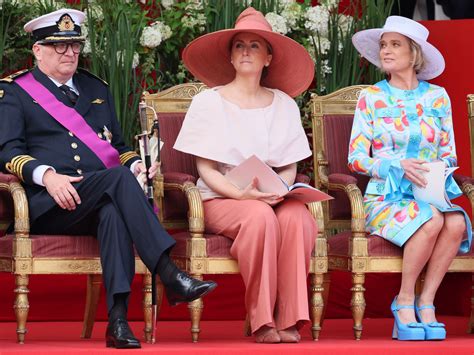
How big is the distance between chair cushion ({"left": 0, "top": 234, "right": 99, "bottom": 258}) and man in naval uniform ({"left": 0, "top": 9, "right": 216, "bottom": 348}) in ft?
0.16

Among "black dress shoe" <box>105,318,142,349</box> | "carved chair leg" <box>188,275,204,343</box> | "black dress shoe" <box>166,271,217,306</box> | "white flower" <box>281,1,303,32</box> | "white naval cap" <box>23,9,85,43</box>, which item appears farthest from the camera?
"white flower" <box>281,1,303,32</box>

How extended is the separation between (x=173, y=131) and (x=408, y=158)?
3.55ft

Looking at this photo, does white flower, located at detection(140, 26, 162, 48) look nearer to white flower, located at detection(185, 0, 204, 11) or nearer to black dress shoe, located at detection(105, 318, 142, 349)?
white flower, located at detection(185, 0, 204, 11)

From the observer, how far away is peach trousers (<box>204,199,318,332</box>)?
596 centimetres

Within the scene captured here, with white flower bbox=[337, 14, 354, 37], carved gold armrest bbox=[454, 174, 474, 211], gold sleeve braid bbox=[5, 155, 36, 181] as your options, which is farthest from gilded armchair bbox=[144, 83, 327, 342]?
white flower bbox=[337, 14, 354, 37]

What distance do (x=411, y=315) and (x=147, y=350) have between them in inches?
49.5

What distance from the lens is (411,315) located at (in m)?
6.21

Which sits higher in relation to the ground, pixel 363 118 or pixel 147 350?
pixel 363 118

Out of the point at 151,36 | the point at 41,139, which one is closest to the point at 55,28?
the point at 41,139

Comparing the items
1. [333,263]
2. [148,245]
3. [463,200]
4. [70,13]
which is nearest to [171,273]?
[148,245]

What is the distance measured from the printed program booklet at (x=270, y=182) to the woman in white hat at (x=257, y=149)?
38mm

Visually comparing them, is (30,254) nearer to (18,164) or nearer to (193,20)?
(18,164)

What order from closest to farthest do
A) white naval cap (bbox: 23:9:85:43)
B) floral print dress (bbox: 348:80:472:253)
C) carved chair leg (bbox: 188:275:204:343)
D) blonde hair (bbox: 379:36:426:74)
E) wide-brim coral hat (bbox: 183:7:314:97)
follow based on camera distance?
carved chair leg (bbox: 188:275:204:343), white naval cap (bbox: 23:9:85:43), floral print dress (bbox: 348:80:472:253), wide-brim coral hat (bbox: 183:7:314:97), blonde hair (bbox: 379:36:426:74)

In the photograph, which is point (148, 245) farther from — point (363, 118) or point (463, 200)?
point (463, 200)
